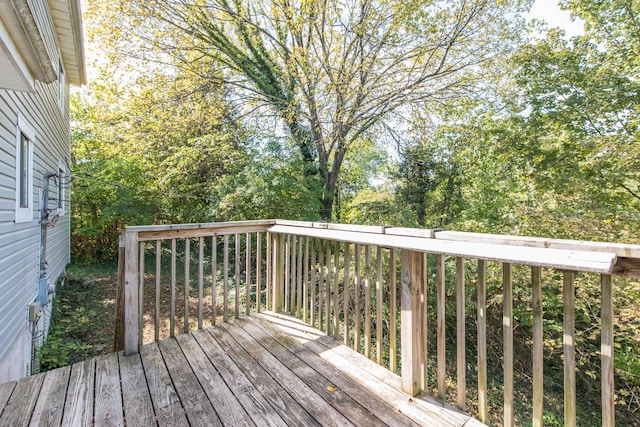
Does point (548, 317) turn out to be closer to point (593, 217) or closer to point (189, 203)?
point (593, 217)

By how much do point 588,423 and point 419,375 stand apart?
14.5 feet

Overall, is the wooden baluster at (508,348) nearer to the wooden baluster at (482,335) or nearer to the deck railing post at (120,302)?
the wooden baluster at (482,335)

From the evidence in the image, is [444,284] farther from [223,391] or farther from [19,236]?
[19,236]

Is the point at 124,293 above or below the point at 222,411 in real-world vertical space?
above

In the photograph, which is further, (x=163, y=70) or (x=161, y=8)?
(x=163, y=70)

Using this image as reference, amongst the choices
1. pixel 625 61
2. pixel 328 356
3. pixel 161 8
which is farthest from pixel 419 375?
pixel 161 8

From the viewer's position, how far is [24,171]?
3.72m

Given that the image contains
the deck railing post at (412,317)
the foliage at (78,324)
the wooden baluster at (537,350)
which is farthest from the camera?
the foliage at (78,324)

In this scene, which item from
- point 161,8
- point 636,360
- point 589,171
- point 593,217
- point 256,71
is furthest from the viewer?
point 256,71

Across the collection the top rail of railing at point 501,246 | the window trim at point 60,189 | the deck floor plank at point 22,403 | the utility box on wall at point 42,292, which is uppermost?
the window trim at point 60,189

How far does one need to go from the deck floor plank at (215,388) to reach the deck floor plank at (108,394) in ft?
1.44

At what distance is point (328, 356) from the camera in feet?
7.41

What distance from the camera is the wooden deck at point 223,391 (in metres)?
1.57

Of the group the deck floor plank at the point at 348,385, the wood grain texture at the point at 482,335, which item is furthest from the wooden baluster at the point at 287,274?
the wood grain texture at the point at 482,335
